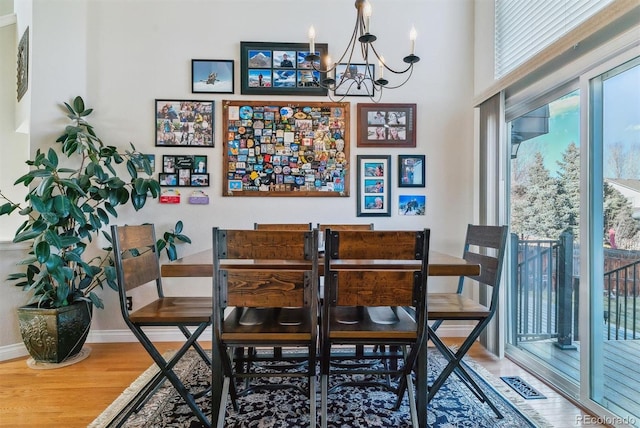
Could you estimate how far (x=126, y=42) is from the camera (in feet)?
9.30

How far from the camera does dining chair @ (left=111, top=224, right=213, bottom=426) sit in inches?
63.0

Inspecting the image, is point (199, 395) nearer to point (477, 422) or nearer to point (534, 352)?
point (477, 422)

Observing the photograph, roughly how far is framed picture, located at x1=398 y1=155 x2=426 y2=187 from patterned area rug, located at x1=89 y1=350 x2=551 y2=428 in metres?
1.60

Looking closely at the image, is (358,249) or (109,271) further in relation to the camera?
(109,271)

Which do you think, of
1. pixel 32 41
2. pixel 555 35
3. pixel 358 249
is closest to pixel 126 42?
pixel 32 41

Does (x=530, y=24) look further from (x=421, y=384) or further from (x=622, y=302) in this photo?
(x=421, y=384)

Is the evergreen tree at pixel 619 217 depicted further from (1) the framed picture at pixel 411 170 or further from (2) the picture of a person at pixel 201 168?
(2) the picture of a person at pixel 201 168

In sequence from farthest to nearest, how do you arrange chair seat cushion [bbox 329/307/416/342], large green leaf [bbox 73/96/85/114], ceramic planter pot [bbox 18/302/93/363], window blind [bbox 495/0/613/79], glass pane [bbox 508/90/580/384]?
large green leaf [bbox 73/96/85/114], ceramic planter pot [bbox 18/302/93/363], glass pane [bbox 508/90/580/384], window blind [bbox 495/0/613/79], chair seat cushion [bbox 329/307/416/342]

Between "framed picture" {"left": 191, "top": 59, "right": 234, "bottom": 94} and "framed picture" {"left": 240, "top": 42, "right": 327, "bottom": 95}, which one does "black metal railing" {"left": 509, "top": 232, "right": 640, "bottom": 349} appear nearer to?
"framed picture" {"left": 240, "top": 42, "right": 327, "bottom": 95}

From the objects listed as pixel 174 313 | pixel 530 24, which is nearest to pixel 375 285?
pixel 174 313

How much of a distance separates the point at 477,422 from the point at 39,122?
12.0 feet

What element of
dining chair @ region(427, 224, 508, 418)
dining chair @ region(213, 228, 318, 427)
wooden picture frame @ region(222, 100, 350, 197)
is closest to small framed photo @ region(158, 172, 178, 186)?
wooden picture frame @ region(222, 100, 350, 197)

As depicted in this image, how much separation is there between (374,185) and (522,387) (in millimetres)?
1774

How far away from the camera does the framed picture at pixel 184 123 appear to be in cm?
283
